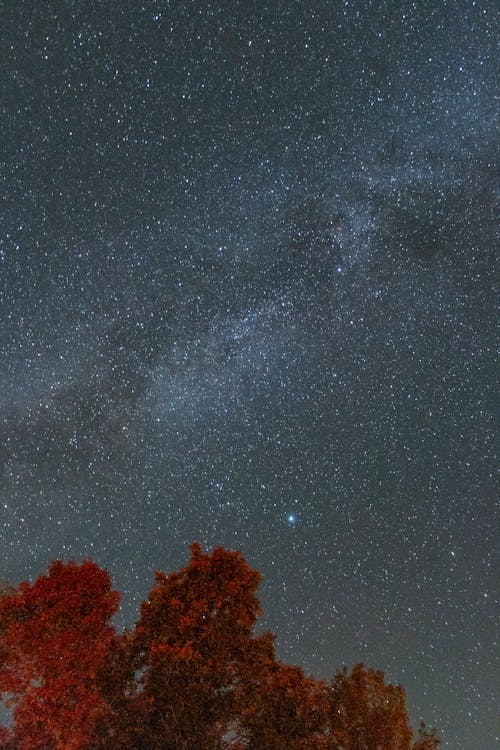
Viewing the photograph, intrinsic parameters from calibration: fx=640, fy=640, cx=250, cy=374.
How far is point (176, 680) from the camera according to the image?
17.8m

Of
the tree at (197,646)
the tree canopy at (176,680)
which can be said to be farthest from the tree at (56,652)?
the tree at (197,646)

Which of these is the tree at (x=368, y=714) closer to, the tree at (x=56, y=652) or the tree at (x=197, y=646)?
the tree at (x=197, y=646)

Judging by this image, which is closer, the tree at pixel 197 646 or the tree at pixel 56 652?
the tree at pixel 197 646

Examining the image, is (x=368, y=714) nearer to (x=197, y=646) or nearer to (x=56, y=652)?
(x=197, y=646)

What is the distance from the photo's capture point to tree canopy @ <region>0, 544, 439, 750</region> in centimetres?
1783

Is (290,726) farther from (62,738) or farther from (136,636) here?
(62,738)

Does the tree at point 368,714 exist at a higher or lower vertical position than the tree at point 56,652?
lower

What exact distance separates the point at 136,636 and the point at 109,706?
6.60ft

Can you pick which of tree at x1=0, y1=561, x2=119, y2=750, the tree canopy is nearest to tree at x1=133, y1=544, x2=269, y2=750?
the tree canopy

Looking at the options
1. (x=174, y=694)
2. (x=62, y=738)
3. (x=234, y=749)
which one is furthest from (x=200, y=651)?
(x=62, y=738)

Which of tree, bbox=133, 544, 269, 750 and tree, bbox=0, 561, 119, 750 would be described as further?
tree, bbox=0, 561, 119, 750

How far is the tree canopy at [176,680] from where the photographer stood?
58.5 ft

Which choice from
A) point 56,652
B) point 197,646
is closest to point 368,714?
point 197,646

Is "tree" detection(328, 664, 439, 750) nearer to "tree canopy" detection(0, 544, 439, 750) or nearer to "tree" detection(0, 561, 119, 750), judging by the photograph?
"tree canopy" detection(0, 544, 439, 750)
